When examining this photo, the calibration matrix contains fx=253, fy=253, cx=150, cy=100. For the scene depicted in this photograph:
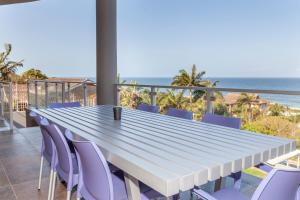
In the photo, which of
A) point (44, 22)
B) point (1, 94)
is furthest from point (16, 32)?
point (1, 94)

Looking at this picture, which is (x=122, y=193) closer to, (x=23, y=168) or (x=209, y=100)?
(x=23, y=168)

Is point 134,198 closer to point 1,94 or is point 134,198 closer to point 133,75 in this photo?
point 1,94

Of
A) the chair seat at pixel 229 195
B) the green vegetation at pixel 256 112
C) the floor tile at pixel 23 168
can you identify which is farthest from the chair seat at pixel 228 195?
the floor tile at pixel 23 168

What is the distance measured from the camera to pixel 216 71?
108 ft

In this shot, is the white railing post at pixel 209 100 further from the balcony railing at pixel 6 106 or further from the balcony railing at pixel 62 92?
the balcony railing at pixel 6 106

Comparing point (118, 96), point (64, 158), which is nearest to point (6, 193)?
point (64, 158)

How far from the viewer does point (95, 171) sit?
4.76 feet

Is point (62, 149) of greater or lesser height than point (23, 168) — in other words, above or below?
above

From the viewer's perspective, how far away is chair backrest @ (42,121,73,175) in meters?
1.74

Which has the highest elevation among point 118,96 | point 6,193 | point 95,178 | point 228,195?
point 118,96

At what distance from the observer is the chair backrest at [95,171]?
1344mm

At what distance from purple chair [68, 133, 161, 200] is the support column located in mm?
4045

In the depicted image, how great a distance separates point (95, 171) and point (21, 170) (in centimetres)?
235

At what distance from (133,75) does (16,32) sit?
20.7 m
